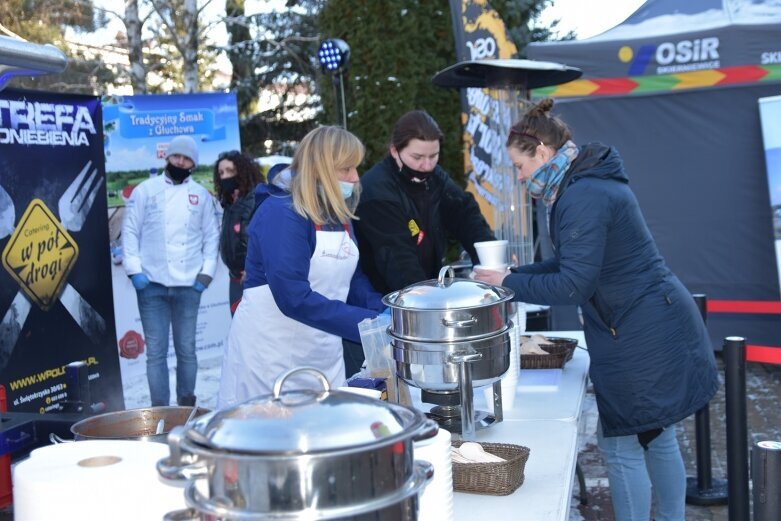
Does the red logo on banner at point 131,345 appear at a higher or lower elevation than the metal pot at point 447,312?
lower

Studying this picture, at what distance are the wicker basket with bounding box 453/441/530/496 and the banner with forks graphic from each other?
2.34m

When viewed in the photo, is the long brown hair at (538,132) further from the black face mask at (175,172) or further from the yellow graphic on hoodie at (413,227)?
the black face mask at (175,172)

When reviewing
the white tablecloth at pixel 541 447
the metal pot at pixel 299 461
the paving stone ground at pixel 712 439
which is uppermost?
the metal pot at pixel 299 461

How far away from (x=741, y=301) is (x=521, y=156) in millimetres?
4051

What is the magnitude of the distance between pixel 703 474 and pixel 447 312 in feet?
8.41

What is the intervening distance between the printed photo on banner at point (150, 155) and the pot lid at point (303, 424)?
5.25 m

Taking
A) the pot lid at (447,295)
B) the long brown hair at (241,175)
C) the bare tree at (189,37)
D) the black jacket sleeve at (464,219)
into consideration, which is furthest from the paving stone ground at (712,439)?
the bare tree at (189,37)

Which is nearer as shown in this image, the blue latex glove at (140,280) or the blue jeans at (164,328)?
the blue latex glove at (140,280)

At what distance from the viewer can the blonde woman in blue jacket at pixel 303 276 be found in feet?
8.48

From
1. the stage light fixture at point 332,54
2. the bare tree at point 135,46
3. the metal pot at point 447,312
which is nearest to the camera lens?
the metal pot at point 447,312

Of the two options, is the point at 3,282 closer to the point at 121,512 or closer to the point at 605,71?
the point at 121,512

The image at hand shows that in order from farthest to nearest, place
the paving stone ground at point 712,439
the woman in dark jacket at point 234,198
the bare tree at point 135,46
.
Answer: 1. the bare tree at point 135,46
2. the woman in dark jacket at point 234,198
3. the paving stone ground at point 712,439

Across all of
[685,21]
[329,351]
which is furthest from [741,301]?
[329,351]

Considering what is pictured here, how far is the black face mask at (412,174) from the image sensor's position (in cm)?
340
